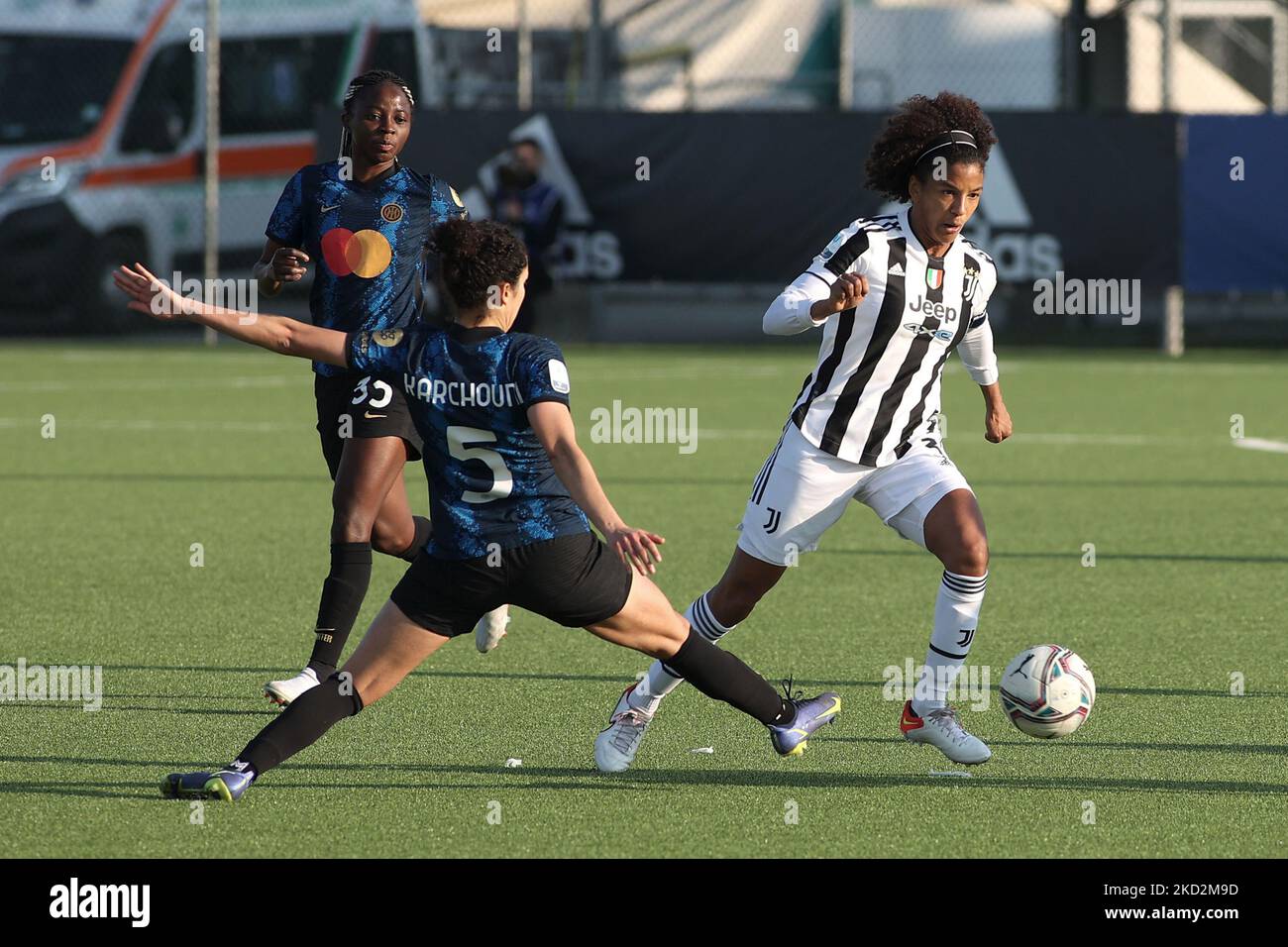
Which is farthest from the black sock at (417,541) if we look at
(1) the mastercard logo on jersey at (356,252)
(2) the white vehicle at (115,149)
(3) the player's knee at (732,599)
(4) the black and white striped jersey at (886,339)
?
(2) the white vehicle at (115,149)

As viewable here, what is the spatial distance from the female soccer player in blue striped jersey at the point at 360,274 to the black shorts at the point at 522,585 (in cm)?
162

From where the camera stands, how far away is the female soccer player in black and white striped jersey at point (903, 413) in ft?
20.5

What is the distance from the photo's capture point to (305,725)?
18.5 ft

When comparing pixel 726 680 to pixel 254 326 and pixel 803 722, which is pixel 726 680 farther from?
pixel 254 326

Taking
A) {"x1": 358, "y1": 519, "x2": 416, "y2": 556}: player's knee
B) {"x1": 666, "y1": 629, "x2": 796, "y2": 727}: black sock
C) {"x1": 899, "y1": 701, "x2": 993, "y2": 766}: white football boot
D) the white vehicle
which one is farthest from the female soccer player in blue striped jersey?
the white vehicle

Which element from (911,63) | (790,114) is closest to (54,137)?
(790,114)

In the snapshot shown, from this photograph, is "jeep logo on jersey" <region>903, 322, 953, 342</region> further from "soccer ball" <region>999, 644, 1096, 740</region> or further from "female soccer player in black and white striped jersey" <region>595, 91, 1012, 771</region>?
"soccer ball" <region>999, 644, 1096, 740</region>

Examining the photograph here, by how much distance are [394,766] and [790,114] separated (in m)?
18.1

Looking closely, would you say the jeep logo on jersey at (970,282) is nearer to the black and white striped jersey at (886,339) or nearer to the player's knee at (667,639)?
the black and white striped jersey at (886,339)

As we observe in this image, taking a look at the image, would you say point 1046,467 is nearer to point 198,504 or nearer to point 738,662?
point 198,504

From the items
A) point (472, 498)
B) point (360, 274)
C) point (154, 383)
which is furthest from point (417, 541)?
point (154, 383)

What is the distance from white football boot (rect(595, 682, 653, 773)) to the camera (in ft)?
20.1

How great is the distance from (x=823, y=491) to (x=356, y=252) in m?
2.01

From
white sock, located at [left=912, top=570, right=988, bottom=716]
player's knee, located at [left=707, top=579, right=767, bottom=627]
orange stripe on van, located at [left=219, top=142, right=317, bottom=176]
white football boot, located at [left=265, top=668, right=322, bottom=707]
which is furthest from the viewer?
orange stripe on van, located at [left=219, top=142, right=317, bottom=176]
